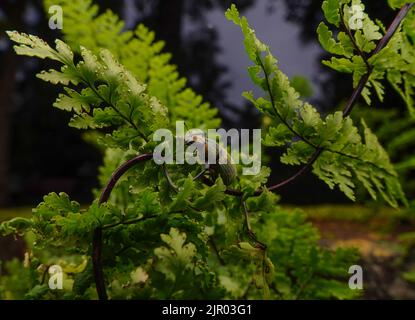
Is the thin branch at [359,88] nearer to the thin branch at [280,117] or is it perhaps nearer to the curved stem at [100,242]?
the thin branch at [280,117]

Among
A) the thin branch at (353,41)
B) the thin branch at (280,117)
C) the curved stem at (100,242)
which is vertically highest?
the thin branch at (353,41)

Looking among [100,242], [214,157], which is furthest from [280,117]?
[100,242]

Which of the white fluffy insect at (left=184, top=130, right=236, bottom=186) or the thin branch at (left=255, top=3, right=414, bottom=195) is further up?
the thin branch at (left=255, top=3, right=414, bottom=195)

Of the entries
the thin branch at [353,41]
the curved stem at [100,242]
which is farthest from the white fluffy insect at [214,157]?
the thin branch at [353,41]

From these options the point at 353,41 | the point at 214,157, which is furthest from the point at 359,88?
the point at 214,157

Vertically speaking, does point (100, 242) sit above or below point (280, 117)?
below

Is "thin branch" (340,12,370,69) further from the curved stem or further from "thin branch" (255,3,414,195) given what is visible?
the curved stem

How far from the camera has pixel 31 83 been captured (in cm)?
1030

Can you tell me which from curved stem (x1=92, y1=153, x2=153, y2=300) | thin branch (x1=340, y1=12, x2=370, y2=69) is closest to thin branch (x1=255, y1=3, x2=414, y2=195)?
thin branch (x1=340, y1=12, x2=370, y2=69)

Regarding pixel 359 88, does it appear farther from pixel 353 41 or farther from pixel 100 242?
pixel 100 242

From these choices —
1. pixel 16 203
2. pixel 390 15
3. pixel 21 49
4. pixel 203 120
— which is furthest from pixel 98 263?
pixel 16 203

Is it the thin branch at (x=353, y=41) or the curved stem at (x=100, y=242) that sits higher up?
the thin branch at (x=353, y=41)

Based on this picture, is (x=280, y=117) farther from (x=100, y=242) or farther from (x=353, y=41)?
(x=100, y=242)
